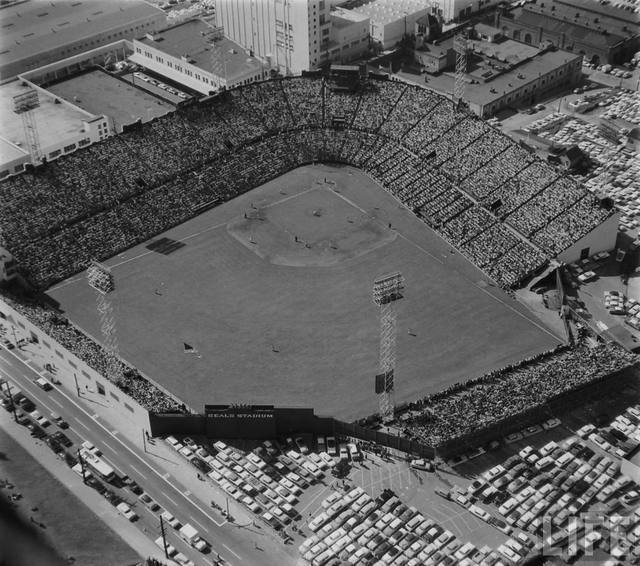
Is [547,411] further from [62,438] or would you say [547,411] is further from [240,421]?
[62,438]

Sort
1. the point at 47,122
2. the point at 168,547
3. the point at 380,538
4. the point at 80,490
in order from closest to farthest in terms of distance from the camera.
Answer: the point at 168,547, the point at 380,538, the point at 80,490, the point at 47,122

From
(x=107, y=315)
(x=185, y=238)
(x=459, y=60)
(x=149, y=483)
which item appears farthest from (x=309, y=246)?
(x=459, y=60)

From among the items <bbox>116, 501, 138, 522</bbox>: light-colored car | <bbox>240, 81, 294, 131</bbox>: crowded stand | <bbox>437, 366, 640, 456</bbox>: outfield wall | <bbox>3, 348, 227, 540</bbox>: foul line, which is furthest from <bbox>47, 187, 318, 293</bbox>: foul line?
<bbox>437, 366, 640, 456</bbox>: outfield wall

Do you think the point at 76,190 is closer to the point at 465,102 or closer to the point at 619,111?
the point at 465,102

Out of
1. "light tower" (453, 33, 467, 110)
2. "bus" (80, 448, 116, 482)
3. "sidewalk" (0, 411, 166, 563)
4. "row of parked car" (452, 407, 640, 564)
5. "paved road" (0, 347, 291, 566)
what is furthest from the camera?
"light tower" (453, 33, 467, 110)

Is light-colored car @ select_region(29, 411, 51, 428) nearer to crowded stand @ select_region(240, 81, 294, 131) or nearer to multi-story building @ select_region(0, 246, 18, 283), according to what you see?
multi-story building @ select_region(0, 246, 18, 283)

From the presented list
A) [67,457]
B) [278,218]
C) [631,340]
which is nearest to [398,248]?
[278,218]

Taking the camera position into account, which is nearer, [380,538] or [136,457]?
[380,538]
